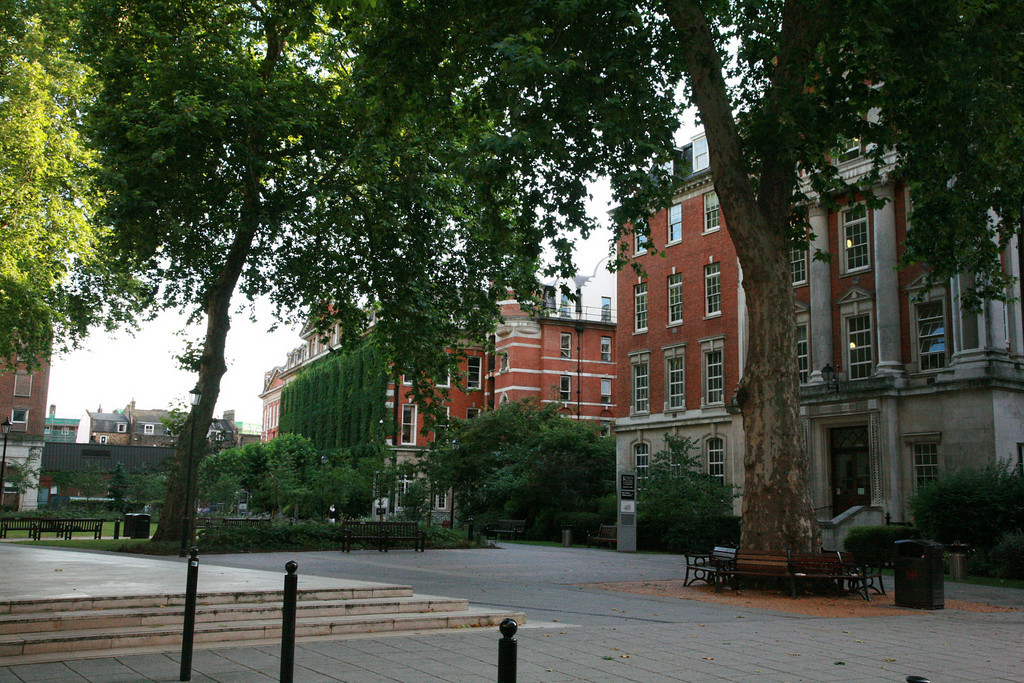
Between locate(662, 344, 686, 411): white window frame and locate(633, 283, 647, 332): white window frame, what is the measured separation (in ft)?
6.87

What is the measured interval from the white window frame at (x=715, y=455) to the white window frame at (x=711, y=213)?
8.84 m

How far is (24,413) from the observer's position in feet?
186

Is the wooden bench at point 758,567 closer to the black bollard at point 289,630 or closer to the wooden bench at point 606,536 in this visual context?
the black bollard at point 289,630

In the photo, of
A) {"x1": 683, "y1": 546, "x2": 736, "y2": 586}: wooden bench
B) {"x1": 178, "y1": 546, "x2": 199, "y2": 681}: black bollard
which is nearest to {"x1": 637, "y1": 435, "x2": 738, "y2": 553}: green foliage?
{"x1": 683, "y1": 546, "x2": 736, "y2": 586}: wooden bench

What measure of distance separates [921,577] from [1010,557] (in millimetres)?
8340

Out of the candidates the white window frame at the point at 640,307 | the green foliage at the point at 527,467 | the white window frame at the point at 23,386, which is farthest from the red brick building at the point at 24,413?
the white window frame at the point at 640,307

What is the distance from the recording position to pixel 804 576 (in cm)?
1386

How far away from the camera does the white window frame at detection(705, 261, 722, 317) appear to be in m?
35.4

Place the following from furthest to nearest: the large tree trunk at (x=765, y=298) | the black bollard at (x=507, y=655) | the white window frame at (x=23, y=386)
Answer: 1. the white window frame at (x=23, y=386)
2. the large tree trunk at (x=765, y=298)
3. the black bollard at (x=507, y=655)

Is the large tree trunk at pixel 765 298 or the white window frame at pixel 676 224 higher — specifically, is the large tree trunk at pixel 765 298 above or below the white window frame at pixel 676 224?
below

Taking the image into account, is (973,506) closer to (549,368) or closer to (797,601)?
(797,601)

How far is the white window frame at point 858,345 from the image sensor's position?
29.0m

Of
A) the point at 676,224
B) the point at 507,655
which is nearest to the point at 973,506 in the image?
the point at 676,224

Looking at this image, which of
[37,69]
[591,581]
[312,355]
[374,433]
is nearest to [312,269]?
[37,69]
